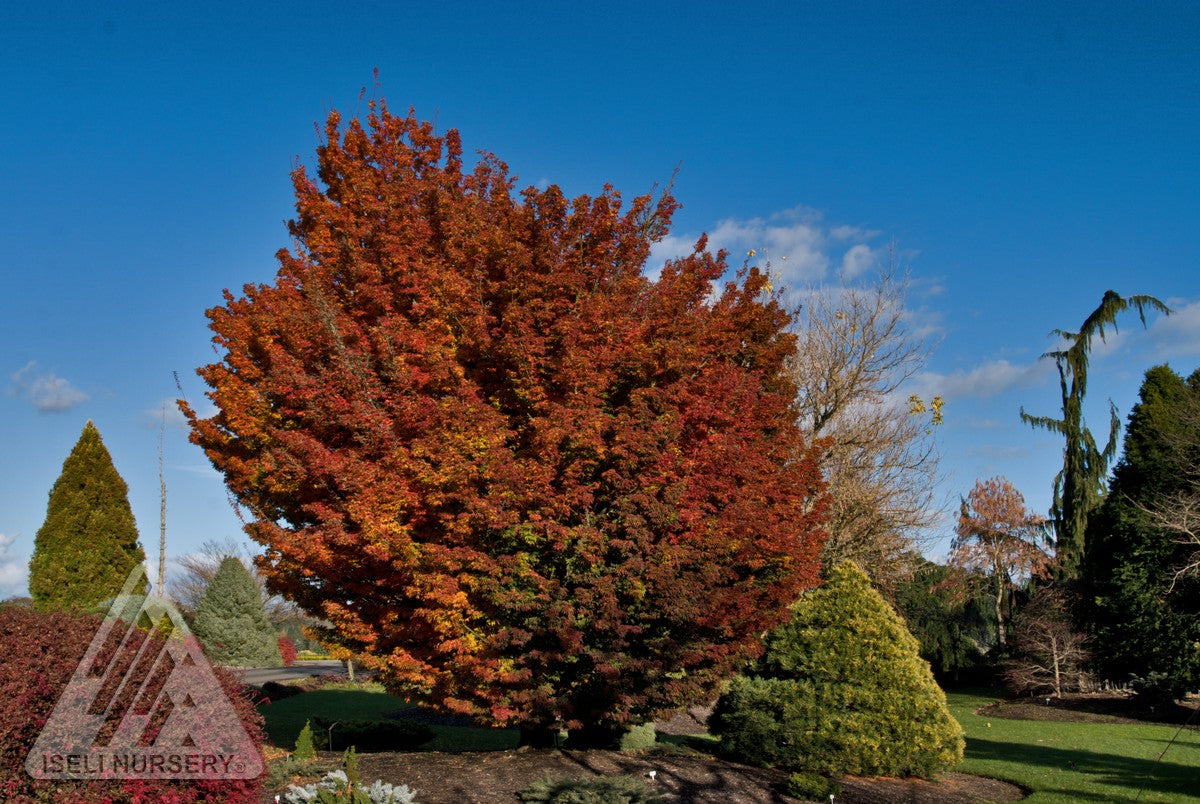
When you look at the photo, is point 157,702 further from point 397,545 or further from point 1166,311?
point 1166,311

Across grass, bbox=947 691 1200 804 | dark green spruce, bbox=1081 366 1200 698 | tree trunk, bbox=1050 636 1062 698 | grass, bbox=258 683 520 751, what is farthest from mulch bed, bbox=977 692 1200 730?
grass, bbox=258 683 520 751

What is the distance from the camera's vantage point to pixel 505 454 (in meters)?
8.74

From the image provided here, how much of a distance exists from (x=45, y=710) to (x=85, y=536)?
1216 centimetres

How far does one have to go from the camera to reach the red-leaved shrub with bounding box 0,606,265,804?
5.51 metres

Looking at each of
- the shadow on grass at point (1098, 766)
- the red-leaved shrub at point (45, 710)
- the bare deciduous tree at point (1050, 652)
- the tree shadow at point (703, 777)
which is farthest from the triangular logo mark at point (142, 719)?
the bare deciduous tree at point (1050, 652)

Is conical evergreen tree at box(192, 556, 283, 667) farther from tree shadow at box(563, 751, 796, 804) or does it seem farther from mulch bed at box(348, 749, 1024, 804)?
tree shadow at box(563, 751, 796, 804)

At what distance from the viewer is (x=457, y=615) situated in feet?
28.2

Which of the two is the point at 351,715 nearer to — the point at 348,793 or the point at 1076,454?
the point at 348,793

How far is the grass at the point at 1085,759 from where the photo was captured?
1065 cm

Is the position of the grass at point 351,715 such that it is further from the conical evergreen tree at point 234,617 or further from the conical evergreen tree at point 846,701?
the conical evergreen tree at point 234,617

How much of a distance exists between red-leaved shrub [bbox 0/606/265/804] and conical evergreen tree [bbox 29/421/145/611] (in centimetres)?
1108

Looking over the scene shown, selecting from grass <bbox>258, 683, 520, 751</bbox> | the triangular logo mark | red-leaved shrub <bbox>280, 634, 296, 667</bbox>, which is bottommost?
red-leaved shrub <bbox>280, 634, 296, 667</bbox>

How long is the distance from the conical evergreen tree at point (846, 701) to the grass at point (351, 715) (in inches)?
190

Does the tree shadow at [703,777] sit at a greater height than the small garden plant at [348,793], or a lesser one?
lesser
